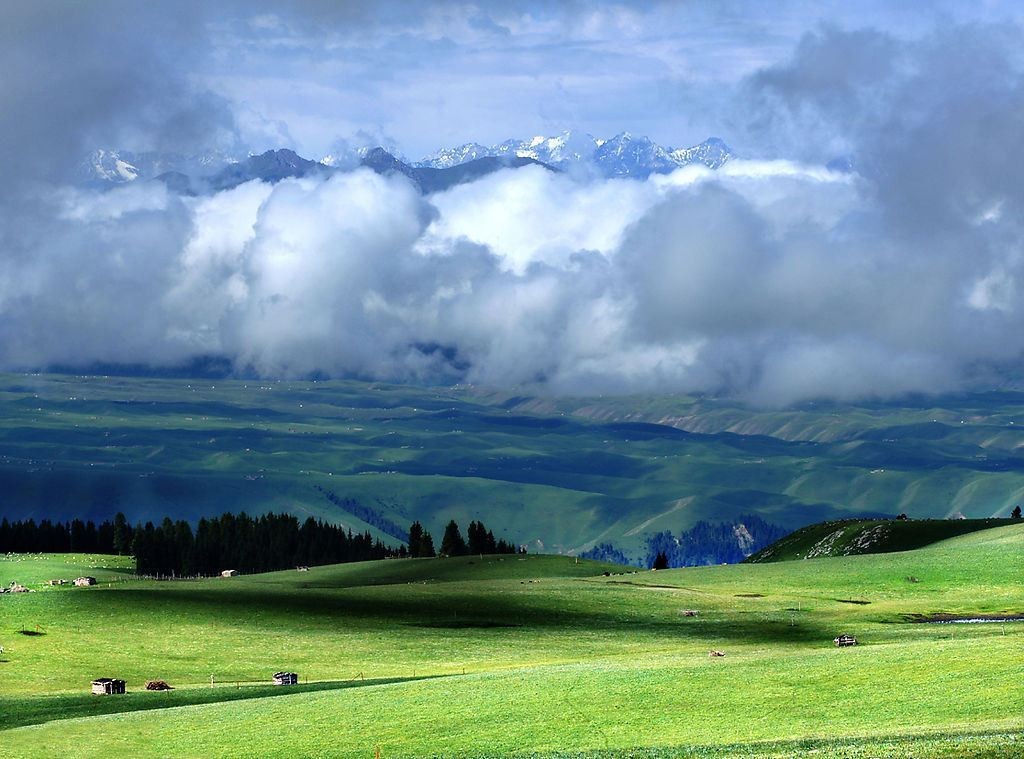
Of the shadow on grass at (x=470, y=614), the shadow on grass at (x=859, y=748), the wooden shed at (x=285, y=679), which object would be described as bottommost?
the shadow on grass at (x=859, y=748)

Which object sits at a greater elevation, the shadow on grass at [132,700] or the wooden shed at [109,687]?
the wooden shed at [109,687]

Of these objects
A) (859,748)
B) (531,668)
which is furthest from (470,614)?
(859,748)

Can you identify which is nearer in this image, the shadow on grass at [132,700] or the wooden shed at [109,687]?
the shadow on grass at [132,700]

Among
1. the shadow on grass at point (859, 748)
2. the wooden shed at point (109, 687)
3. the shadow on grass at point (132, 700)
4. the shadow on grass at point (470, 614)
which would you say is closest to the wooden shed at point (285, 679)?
the shadow on grass at point (132, 700)

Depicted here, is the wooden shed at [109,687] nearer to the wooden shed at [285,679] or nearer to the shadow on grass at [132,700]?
the shadow on grass at [132,700]

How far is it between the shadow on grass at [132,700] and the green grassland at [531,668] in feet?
1.12

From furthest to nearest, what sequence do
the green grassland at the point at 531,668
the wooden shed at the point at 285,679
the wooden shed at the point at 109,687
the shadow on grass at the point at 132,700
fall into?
1. the wooden shed at the point at 285,679
2. the wooden shed at the point at 109,687
3. the shadow on grass at the point at 132,700
4. the green grassland at the point at 531,668

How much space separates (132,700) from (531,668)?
88.8ft

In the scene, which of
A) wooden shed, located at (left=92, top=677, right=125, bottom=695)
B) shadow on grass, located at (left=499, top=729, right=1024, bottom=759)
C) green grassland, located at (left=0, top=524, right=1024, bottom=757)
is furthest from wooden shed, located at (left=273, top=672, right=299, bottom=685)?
shadow on grass, located at (left=499, top=729, right=1024, bottom=759)

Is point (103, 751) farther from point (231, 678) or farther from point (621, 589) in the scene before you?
point (621, 589)

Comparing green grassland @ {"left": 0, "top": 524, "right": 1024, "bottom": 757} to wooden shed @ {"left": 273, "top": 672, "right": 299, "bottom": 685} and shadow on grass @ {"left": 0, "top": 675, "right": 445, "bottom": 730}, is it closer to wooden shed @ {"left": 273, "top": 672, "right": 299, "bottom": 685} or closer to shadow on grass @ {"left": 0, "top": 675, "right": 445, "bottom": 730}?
shadow on grass @ {"left": 0, "top": 675, "right": 445, "bottom": 730}

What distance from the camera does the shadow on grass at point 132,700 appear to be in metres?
92.8

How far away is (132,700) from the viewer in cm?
9869

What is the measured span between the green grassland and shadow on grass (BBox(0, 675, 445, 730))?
0.34 metres
